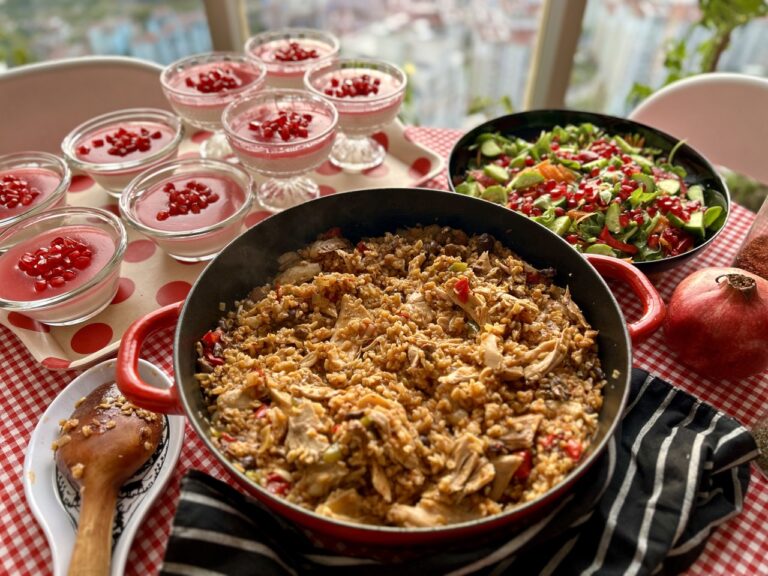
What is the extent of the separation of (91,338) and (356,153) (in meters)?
1.39

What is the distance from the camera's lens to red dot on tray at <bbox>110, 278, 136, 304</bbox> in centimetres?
202

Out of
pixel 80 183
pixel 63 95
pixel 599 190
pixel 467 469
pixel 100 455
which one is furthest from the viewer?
pixel 63 95

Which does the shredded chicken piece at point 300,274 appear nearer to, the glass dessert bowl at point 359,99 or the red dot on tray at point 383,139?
the glass dessert bowl at point 359,99

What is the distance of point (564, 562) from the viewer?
1335mm

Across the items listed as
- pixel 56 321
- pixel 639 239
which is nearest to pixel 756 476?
pixel 639 239

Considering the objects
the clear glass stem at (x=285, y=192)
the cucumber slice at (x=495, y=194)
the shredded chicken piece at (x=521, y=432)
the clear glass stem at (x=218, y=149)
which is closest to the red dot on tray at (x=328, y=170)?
the clear glass stem at (x=285, y=192)

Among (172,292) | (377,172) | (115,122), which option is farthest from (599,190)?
(115,122)

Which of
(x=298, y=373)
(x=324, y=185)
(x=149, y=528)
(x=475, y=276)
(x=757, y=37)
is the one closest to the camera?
(x=149, y=528)

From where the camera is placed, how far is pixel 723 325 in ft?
5.42

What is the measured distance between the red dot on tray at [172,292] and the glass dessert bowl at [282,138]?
533 mm

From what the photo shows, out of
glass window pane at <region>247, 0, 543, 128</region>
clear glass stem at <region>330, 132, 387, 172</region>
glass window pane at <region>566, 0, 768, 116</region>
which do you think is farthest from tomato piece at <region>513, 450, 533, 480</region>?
glass window pane at <region>566, 0, 768, 116</region>

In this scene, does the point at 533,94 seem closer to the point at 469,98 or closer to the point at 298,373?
the point at 469,98

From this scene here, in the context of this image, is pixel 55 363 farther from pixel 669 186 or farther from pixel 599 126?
pixel 599 126

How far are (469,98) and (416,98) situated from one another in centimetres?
46
